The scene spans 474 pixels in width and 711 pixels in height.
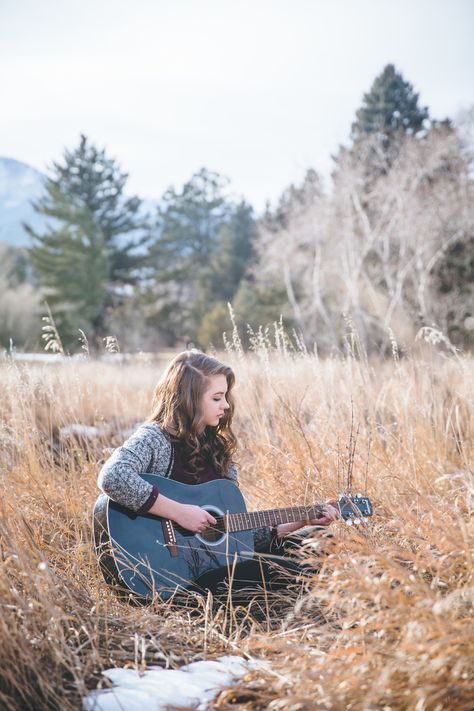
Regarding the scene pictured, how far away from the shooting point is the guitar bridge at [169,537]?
2.48m

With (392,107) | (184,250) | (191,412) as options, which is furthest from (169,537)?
(184,250)

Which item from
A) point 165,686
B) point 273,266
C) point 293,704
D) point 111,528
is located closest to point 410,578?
point 293,704

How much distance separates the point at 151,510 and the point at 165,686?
0.81 metres

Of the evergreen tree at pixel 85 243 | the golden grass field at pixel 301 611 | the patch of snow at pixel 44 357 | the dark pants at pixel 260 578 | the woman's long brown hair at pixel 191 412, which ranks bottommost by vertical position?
the dark pants at pixel 260 578

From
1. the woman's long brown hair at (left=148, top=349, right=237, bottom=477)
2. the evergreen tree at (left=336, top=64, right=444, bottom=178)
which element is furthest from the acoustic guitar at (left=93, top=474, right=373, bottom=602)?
the evergreen tree at (left=336, top=64, right=444, bottom=178)

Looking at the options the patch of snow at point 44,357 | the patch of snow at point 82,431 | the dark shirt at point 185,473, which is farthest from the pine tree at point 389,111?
the dark shirt at point 185,473

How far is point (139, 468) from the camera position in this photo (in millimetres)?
2553

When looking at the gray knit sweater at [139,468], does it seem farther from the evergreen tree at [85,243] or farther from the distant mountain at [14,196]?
the distant mountain at [14,196]

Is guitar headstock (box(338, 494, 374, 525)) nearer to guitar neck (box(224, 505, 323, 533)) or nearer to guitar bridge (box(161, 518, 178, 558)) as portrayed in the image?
guitar neck (box(224, 505, 323, 533))

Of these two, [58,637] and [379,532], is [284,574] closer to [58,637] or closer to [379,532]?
[379,532]

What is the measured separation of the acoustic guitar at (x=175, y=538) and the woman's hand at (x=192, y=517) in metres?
0.04

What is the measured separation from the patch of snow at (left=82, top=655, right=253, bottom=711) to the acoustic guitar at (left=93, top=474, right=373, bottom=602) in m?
0.53

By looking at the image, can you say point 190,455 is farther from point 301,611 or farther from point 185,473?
point 301,611

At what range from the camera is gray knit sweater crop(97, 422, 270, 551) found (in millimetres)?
2404
